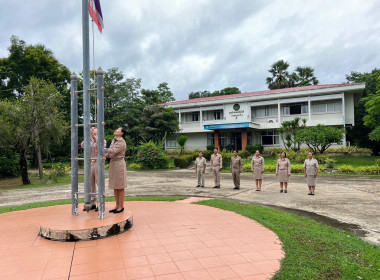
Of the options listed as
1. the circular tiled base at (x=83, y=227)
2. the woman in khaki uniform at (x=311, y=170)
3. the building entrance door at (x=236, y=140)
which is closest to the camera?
the circular tiled base at (x=83, y=227)

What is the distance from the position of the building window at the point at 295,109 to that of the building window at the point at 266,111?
1078mm

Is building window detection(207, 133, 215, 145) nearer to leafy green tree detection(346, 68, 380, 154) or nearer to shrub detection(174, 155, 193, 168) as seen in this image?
shrub detection(174, 155, 193, 168)

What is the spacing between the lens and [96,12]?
5266 millimetres

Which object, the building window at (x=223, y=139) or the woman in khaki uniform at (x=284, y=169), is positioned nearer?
the woman in khaki uniform at (x=284, y=169)

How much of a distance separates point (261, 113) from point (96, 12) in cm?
2692

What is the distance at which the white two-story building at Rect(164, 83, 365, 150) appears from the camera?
85.4 feet

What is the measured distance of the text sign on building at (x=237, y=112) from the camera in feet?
96.8

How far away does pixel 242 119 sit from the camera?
29312 millimetres

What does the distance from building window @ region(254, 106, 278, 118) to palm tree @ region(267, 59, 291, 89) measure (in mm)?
12292

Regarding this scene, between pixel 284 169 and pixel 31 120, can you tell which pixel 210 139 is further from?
pixel 284 169

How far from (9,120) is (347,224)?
15534 millimetres

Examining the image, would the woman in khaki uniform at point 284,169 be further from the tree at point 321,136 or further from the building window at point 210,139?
the building window at point 210,139

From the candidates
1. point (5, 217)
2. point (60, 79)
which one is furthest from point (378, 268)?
point (60, 79)

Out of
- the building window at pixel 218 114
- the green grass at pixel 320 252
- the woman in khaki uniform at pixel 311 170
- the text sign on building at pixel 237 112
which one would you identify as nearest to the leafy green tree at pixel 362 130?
the text sign on building at pixel 237 112
